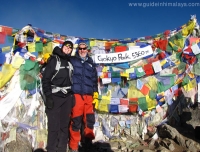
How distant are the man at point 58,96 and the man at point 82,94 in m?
0.48

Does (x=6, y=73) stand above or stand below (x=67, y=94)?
above

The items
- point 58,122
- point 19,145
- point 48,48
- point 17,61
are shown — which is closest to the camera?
point 58,122

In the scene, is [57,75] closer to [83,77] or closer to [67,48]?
[67,48]

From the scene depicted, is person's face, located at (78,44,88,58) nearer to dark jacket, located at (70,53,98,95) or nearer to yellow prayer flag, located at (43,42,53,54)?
dark jacket, located at (70,53,98,95)

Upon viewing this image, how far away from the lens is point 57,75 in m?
5.12

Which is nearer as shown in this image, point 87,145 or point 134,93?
point 87,145

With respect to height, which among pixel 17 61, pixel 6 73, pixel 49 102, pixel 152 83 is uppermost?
pixel 17 61

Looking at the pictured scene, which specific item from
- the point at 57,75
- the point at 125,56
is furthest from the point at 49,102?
the point at 125,56

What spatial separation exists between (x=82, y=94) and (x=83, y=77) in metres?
0.46

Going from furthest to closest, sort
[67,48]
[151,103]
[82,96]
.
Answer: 1. [151,103]
2. [82,96]
3. [67,48]

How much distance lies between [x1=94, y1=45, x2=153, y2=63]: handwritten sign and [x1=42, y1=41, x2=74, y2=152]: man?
89.4 inches

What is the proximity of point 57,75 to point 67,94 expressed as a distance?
20.0 inches

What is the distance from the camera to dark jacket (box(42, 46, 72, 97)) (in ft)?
16.2

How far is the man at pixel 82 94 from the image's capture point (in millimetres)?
5750
